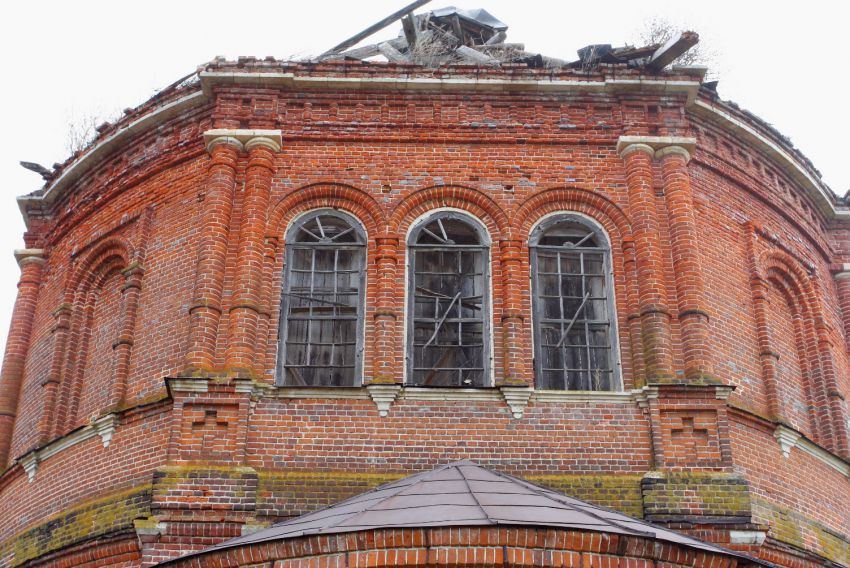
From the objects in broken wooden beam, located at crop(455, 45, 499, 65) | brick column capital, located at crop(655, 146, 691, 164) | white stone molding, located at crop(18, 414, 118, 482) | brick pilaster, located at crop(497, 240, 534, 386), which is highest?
broken wooden beam, located at crop(455, 45, 499, 65)

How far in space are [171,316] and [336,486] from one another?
10.3 ft

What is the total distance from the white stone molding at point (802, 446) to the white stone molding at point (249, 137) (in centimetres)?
703

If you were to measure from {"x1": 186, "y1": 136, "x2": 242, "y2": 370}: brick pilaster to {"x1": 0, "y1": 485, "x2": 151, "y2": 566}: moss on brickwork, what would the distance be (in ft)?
5.23

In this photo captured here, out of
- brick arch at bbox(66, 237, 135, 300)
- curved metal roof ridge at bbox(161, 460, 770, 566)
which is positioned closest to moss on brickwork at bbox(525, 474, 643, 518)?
curved metal roof ridge at bbox(161, 460, 770, 566)

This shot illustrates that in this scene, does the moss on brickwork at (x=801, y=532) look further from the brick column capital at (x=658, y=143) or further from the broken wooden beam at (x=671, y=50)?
the broken wooden beam at (x=671, y=50)

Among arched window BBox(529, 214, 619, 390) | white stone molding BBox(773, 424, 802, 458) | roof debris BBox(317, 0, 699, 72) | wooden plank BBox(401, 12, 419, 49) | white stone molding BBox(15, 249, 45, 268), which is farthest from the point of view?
white stone molding BBox(15, 249, 45, 268)

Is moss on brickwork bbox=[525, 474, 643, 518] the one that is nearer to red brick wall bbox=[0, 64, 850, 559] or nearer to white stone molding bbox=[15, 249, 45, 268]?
red brick wall bbox=[0, 64, 850, 559]

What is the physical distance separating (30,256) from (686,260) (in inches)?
375

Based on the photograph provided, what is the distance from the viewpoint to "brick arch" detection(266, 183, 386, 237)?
526 inches

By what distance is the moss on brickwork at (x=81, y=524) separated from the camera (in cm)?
1180

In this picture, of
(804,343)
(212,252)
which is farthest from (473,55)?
(804,343)

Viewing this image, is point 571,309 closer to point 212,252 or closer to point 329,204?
point 329,204

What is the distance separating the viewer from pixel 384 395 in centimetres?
1205

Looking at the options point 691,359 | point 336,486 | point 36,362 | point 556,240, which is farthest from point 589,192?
point 36,362
